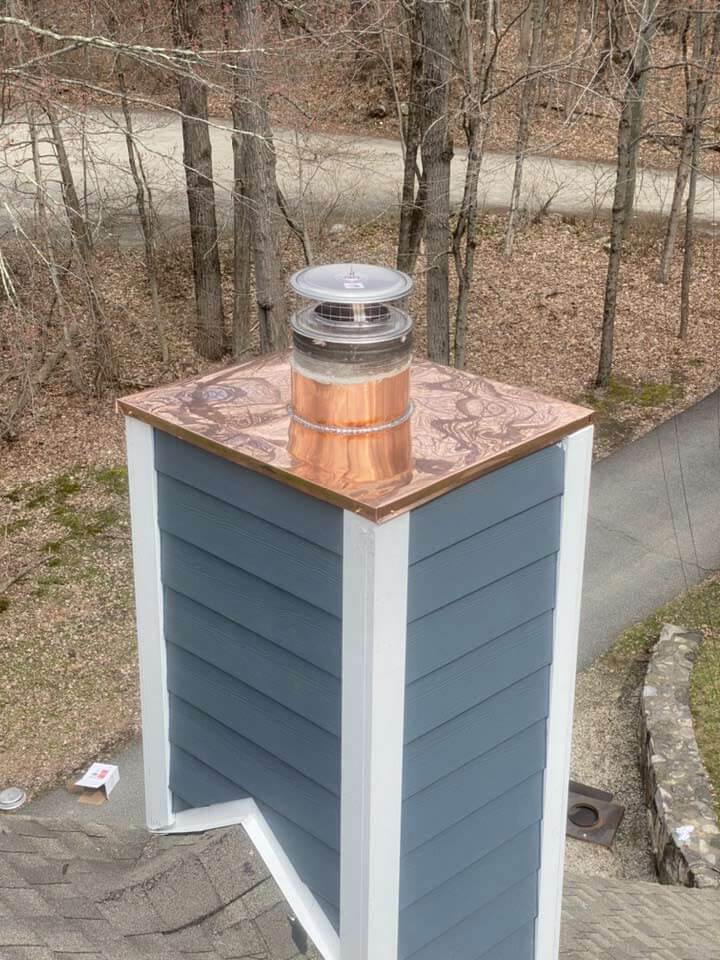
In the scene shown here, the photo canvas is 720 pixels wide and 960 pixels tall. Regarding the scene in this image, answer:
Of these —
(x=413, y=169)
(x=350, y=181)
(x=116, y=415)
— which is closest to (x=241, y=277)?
(x=116, y=415)

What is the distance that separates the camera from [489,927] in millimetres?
3723

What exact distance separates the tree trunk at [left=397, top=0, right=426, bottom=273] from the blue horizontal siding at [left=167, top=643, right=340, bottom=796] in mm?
9846

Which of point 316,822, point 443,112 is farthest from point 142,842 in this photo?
point 443,112

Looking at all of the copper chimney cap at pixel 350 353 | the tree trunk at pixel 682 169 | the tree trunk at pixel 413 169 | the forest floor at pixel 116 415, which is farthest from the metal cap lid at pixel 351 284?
the tree trunk at pixel 682 169

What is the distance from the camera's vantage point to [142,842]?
387 cm

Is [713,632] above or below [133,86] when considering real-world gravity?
below

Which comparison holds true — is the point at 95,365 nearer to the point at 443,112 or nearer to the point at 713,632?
the point at 443,112

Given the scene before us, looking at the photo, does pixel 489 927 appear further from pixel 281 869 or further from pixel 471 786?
pixel 281 869

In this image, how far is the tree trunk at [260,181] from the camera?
1096 cm

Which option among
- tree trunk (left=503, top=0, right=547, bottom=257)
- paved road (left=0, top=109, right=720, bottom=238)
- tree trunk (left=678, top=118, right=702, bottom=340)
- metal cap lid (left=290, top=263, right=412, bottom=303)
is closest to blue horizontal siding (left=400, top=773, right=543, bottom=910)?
metal cap lid (left=290, top=263, right=412, bottom=303)

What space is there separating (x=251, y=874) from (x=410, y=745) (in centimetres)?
82

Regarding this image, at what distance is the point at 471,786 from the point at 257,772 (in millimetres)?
664

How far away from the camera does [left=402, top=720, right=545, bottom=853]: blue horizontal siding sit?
10.7 ft

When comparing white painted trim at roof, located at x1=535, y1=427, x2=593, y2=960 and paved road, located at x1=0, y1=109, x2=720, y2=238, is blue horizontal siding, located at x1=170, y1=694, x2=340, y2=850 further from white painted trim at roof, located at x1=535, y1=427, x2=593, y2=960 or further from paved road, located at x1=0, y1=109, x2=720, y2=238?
paved road, located at x1=0, y1=109, x2=720, y2=238
